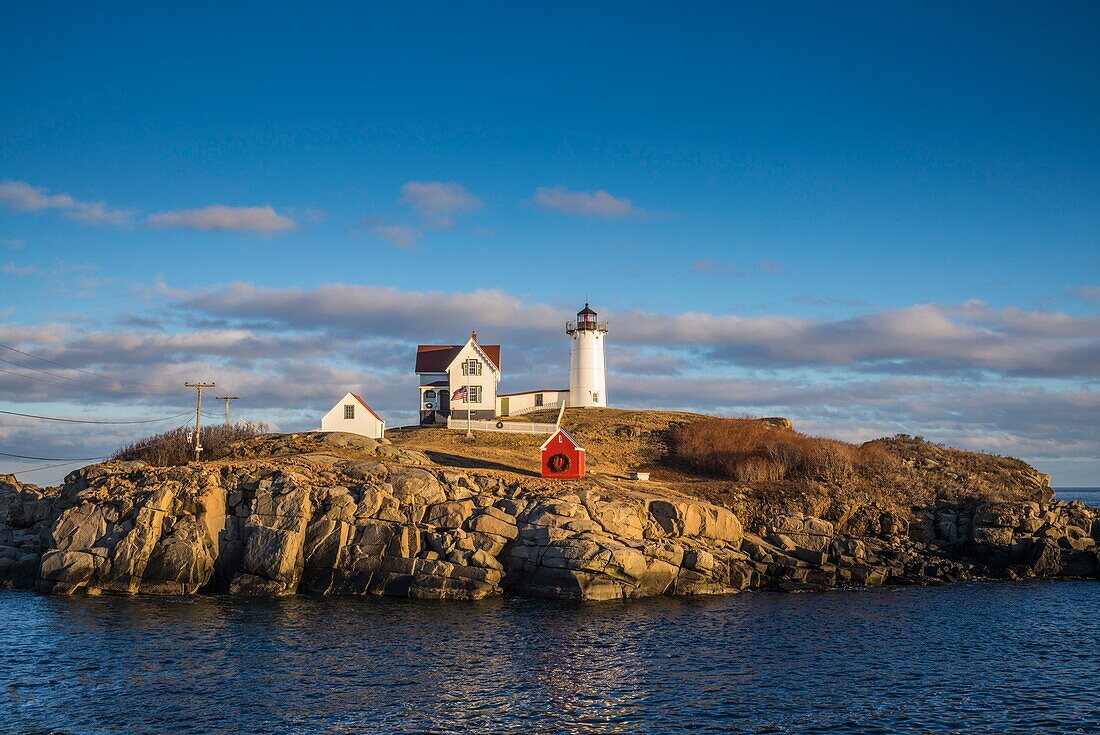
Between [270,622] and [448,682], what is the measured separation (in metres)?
10.6

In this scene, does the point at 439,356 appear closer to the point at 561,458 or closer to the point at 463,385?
the point at 463,385

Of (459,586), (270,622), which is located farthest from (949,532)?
(270,622)

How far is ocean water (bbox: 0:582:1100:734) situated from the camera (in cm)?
2252

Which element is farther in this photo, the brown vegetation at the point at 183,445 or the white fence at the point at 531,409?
the white fence at the point at 531,409

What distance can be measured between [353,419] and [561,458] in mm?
18242

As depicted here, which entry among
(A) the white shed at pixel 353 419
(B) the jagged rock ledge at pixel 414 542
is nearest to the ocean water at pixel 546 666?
(B) the jagged rock ledge at pixel 414 542

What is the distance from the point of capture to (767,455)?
58.1m

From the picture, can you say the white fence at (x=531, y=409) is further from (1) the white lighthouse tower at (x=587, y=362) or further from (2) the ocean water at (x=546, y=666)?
(2) the ocean water at (x=546, y=666)

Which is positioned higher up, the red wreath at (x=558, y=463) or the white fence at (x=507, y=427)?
the white fence at (x=507, y=427)

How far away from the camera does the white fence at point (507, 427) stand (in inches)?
2697

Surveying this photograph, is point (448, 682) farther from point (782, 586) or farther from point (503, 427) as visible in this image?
point (503, 427)

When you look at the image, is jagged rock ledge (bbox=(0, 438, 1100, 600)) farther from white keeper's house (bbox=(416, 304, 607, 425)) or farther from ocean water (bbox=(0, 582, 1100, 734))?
white keeper's house (bbox=(416, 304, 607, 425))

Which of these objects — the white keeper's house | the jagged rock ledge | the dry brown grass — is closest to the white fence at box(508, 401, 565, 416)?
the white keeper's house

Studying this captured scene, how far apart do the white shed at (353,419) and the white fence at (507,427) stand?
804 centimetres
